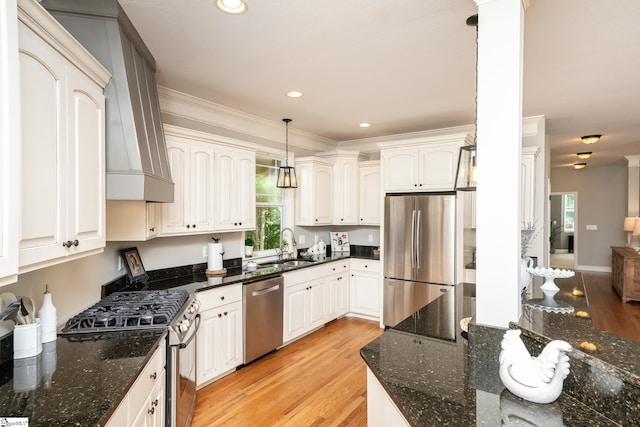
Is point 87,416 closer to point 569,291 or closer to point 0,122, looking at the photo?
point 0,122

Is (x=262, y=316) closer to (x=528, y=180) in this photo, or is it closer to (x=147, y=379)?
(x=147, y=379)

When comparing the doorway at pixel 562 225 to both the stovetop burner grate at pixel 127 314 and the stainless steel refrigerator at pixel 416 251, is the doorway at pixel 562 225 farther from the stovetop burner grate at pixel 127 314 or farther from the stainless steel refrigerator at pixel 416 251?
the stovetop burner grate at pixel 127 314

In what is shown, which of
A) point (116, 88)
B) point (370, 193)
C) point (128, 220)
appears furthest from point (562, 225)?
point (116, 88)

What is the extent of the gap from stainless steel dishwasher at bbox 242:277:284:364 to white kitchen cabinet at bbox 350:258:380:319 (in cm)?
150

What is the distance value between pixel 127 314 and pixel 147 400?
57 centimetres

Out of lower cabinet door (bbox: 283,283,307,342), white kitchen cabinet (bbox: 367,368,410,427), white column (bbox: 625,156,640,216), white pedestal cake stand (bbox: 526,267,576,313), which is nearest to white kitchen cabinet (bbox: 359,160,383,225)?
lower cabinet door (bbox: 283,283,307,342)

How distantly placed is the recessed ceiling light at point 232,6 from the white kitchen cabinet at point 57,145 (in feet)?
2.35

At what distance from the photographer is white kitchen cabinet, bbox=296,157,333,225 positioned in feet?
15.9

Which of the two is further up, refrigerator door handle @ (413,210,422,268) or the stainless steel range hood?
the stainless steel range hood

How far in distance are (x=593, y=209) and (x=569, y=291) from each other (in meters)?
8.42

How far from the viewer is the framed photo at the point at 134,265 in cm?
289

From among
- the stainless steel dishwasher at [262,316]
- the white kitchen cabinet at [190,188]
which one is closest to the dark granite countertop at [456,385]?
the stainless steel dishwasher at [262,316]

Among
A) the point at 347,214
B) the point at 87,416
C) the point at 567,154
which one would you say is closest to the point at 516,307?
the point at 87,416

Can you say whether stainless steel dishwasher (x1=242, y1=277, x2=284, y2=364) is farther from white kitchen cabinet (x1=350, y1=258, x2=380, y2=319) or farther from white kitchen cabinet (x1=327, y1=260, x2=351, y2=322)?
white kitchen cabinet (x1=350, y1=258, x2=380, y2=319)
